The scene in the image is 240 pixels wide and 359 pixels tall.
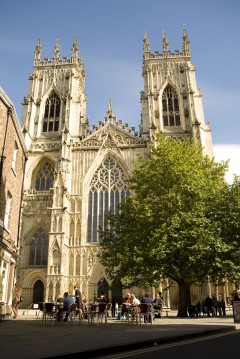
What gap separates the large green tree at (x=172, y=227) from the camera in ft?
59.6

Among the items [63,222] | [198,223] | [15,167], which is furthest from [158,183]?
[63,222]

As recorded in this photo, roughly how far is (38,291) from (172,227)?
19.0m

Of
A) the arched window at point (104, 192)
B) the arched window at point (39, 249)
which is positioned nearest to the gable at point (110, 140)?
the arched window at point (104, 192)

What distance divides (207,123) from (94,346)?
115 feet

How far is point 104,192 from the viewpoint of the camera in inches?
1366

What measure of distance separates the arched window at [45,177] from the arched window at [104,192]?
16.1 feet

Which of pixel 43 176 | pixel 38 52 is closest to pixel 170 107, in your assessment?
pixel 43 176

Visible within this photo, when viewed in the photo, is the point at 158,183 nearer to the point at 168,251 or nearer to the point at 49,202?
the point at 168,251

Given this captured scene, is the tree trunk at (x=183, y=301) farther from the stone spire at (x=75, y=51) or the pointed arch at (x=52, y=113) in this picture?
the stone spire at (x=75, y=51)

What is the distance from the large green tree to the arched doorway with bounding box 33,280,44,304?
13017 mm

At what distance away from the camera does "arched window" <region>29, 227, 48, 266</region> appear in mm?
32375

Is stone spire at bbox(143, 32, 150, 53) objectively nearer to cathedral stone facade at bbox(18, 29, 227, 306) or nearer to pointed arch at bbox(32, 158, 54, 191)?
cathedral stone facade at bbox(18, 29, 227, 306)

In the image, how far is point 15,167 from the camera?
18359mm

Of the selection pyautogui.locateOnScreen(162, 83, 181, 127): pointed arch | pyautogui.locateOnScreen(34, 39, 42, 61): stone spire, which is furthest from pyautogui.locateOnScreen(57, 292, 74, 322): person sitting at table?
pyautogui.locateOnScreen(34, 39, 42, 61): stone spire
